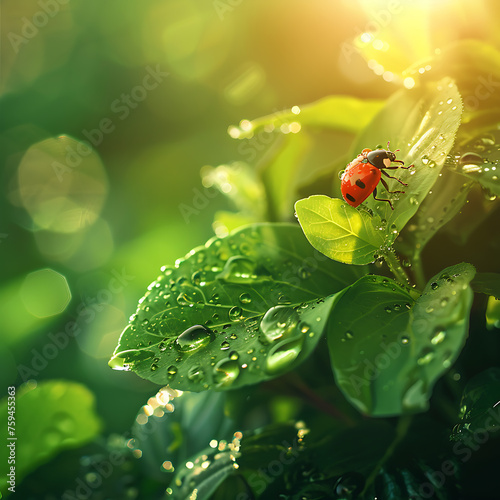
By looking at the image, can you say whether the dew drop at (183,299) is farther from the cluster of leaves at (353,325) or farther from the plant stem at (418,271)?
the plant stem at (418,271)

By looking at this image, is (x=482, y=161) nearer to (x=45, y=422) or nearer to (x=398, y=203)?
(x=398, y=203)

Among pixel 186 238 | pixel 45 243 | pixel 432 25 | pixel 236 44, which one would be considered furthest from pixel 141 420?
pixel 236 44

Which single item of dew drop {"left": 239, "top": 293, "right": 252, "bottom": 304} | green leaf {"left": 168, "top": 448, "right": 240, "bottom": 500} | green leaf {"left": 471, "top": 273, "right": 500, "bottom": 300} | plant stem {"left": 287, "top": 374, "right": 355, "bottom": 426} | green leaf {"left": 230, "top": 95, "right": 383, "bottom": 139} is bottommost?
green leaf {"left": 168, "top": 448, "right": 240, "bottom": 500}

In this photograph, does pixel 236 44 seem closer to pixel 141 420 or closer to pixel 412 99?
pixel 412 99

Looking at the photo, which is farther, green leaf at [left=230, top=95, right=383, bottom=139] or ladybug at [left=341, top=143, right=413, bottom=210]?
green leaf at [left=230, top=95, right=383, bottom=139]

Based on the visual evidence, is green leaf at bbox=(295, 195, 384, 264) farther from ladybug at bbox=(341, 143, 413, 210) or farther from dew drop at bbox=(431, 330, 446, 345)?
dew drop at bbox=(431, 330, 446, 345)

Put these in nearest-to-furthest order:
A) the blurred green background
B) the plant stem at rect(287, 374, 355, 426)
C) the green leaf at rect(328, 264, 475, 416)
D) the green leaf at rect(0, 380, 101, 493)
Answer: the green leaf at rect(328, 264, 475, 416) → the plant stem at rect(287, 374, 355, 426) → the green leaf at rect(0, 380, 101, 493) → the blurred green background

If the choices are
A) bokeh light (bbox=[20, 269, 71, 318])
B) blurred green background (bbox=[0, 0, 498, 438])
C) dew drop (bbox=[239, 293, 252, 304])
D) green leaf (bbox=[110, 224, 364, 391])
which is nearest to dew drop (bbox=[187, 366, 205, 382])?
green leaf (bbox=[110, 224, 364, 391])
